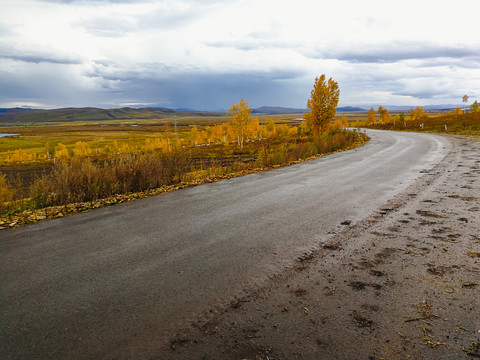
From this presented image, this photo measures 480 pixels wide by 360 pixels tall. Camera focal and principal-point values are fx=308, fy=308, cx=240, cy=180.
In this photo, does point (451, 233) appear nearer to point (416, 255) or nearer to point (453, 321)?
point (416, 255)

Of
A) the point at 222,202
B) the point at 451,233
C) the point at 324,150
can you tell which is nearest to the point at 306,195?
the point at 222,202

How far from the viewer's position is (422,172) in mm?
11039

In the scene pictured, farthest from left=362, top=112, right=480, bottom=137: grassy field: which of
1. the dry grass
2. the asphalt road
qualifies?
the asphalt road

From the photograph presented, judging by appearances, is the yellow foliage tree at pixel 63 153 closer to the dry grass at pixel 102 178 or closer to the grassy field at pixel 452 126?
the grassy field at pixel 452 126

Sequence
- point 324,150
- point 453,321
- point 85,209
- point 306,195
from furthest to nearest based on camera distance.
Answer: point 324,150, point 306,195, point 85,209, point 453,321

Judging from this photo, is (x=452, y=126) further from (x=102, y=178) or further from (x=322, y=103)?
(x=102, y=178)

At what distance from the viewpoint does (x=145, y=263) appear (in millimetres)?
4258

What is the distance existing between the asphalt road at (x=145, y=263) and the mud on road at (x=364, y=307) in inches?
12.0

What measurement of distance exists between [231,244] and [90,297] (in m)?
2.13

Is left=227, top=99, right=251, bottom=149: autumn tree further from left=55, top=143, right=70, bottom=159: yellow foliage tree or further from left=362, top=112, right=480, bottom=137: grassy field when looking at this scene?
left=55, top=143, right=70, bottom=159: yellow foliage tree

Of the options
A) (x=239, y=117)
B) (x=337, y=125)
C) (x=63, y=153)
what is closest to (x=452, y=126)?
(x=337, y=125)

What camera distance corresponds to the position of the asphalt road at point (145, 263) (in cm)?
281

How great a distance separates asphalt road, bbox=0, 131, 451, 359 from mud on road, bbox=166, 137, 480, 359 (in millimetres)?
305

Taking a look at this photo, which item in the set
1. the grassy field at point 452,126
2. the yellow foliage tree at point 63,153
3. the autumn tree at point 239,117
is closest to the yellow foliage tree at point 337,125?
the grassy field at point 452,126
